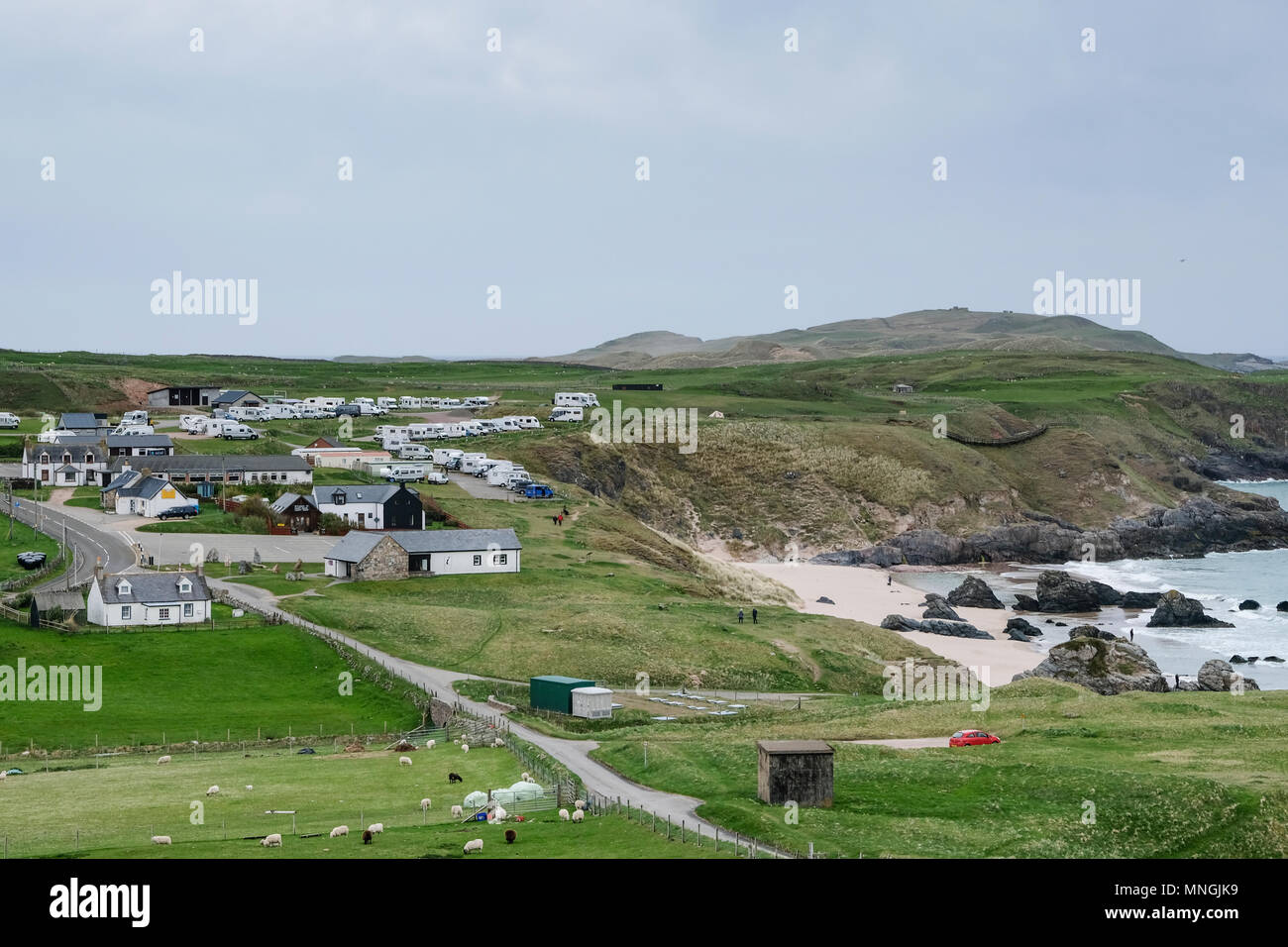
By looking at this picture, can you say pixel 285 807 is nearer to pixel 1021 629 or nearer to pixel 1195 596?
pixel 1021 629

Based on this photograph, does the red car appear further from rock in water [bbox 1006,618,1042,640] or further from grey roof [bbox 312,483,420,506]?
grey roof [bbox 312,483,420,506]

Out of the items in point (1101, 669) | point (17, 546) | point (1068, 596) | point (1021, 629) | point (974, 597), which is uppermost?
point (17, 546)

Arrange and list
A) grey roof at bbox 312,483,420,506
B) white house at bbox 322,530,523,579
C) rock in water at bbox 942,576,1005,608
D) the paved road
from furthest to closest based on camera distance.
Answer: rock in water at bbox 942,576,1005,608, grey roof at bbox 312,483,420,506, white house at bbox 322,530,523,579, the paved road

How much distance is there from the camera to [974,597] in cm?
10575

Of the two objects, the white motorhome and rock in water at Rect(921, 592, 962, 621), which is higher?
the white motorhome

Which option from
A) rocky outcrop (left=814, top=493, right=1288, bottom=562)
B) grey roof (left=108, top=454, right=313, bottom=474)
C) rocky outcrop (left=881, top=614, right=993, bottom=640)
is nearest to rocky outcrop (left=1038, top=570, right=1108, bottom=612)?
rocky outcrop (left=881, top=614, right=993, bottom=640)

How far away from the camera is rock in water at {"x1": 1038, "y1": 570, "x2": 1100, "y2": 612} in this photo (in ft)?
339

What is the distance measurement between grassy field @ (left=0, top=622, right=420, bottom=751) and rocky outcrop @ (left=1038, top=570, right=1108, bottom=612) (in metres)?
62.8

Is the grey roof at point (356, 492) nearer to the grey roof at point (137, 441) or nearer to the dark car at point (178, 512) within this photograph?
the dark car at point (178, 512)

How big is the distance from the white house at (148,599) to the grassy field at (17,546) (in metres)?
11.1

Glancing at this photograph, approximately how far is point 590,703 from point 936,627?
42.7 metres

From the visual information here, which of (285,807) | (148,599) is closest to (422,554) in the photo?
(148,599)
